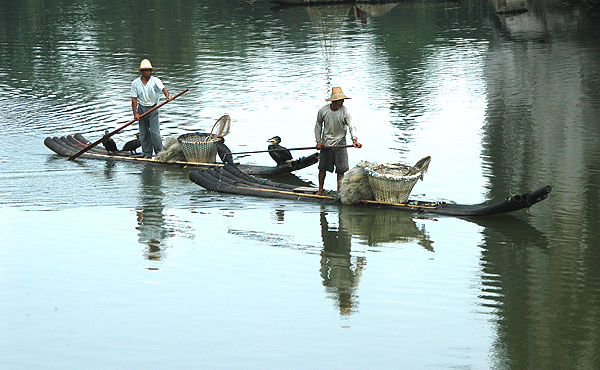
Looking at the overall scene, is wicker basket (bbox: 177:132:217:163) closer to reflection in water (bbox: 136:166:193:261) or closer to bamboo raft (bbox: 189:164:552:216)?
reflection in water (bbox: 136:166:193:261)

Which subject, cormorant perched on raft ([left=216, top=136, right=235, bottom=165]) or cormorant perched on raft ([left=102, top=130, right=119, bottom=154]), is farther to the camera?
cormorant perched on raft ([left=102, top=130, right=119, bottom=154])

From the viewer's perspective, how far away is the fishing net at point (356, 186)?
9.20 m

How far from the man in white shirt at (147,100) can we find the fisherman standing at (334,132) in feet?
11.1

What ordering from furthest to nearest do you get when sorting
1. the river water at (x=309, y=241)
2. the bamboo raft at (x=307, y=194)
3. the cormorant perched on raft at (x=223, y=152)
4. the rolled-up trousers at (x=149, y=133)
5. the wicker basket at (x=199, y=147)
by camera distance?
1. the rolled-up trousers at (x=149, y=133)
2. the wicker basket at (x=199, y=147)
3. the cormorant perched on raft at (x=223, y=152)
4. the bamboo raft at (x=307, y=194)
5. the river water at (x=309, y=241)

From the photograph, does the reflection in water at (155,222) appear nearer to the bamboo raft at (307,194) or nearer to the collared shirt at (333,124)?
the bamboo raft at (307,194)

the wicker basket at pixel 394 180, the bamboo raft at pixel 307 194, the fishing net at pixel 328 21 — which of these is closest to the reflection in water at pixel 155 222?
the bamboo raft at pixel 307 194

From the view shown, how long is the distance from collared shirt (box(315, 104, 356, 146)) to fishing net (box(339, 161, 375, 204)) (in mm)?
416

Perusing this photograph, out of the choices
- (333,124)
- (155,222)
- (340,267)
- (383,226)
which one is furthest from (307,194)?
(340,267)

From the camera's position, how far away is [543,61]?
839 inches

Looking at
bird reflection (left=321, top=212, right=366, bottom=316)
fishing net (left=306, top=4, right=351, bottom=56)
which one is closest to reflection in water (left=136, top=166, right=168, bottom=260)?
bird reflection (left=321, top=212, right=366, bottom=316)

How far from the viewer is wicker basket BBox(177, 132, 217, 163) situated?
11.7 metres

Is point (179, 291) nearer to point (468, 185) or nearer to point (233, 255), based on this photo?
point (233, 255)

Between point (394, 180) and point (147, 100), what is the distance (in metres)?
4.85

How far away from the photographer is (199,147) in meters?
11.7
